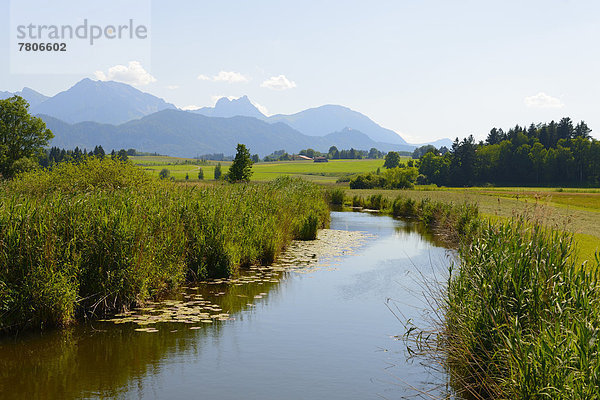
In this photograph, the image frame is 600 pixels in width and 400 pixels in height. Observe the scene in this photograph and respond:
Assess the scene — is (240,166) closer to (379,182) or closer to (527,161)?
(379,182)

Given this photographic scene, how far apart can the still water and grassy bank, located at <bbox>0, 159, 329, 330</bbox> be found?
0.67 meters

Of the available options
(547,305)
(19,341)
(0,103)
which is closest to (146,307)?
(19,341)

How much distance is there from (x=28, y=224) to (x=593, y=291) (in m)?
10.9

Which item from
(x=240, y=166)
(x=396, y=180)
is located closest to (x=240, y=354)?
(x=240, y=166)

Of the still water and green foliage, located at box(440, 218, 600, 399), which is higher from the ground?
green foliage, located at box(440, 218, 600, 399)

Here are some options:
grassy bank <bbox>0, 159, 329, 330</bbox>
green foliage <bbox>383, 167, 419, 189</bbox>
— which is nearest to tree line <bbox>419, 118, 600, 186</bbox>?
green foliage <bbox>383, 167, 419, 189</bbox>

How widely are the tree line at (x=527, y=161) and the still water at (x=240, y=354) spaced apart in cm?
10946

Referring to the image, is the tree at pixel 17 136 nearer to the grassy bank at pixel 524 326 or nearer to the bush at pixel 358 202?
the bush at pixel 358 202

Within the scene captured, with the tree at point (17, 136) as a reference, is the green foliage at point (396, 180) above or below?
below

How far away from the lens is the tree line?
107 metres

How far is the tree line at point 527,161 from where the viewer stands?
107 meters

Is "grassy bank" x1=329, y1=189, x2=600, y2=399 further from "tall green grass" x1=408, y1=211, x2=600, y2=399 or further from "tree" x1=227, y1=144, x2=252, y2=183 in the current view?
"tree" x1=227, y1=144, x2=252, y2=183

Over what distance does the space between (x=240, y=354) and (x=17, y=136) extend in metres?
62.2

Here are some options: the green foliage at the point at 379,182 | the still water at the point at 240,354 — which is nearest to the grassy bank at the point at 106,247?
the still water at the point at 240,354
